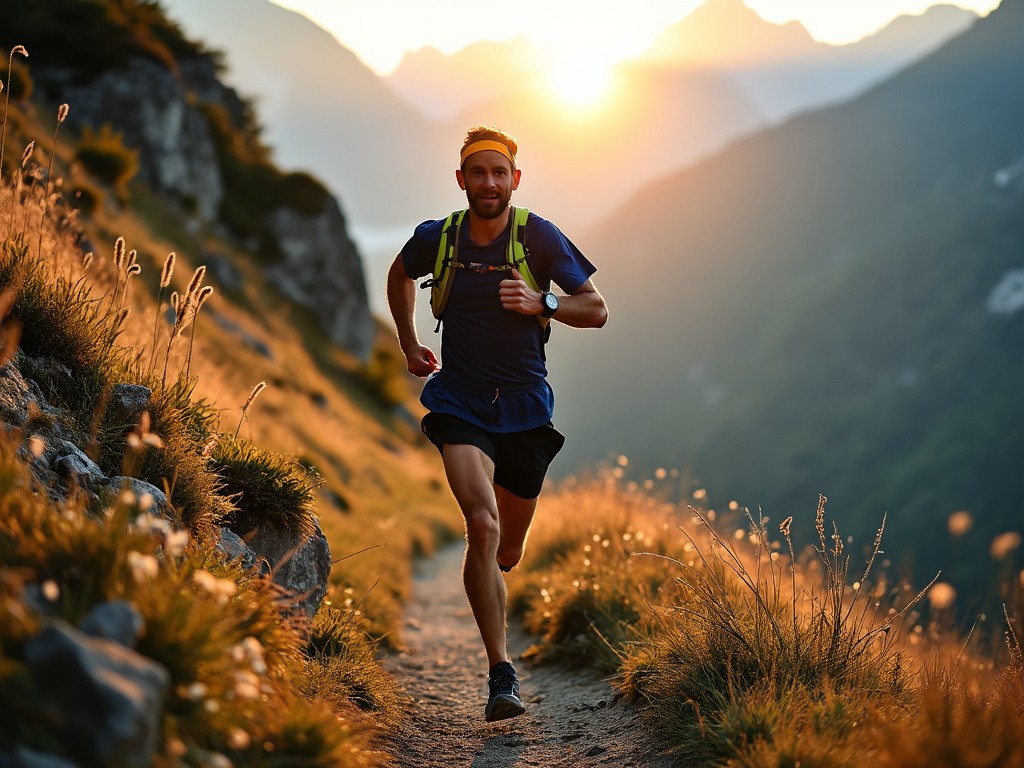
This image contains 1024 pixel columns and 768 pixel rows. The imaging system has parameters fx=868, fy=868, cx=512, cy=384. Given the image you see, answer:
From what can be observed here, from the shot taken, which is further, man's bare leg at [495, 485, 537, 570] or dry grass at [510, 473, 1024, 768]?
man's bare leg at [495, 485, 537, 570]

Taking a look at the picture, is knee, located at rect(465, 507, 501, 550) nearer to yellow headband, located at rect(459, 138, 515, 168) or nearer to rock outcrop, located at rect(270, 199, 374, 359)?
yellow headband, located at rect(459, 138, 515, 168)

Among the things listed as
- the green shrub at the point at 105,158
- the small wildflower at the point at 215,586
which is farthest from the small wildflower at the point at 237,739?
the green shrub at the point at 105,158

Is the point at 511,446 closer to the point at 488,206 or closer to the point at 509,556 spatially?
the point at 509,556

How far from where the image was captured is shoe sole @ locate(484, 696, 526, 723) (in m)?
4.78

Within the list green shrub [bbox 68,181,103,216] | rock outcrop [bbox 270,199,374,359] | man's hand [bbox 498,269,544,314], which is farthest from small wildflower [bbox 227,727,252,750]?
rock outcrop [bbox 270,199,374,359]

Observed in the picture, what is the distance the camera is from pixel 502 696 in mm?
4789

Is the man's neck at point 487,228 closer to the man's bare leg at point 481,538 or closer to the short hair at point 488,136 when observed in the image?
the short hair at point 488,136

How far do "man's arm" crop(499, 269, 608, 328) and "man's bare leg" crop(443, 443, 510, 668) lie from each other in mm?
895

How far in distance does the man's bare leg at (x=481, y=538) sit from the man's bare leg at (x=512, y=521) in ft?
1.85

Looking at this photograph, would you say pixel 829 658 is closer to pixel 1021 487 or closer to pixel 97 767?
pixel 97 767

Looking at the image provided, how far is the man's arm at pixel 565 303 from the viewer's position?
16.6 ft


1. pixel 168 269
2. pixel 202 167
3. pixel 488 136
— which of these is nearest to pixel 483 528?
pixel 168 269

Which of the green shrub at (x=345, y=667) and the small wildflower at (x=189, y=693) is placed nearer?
the small wildflower at (x=189, y=693)

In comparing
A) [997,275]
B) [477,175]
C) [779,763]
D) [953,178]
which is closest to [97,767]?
[779,763]
